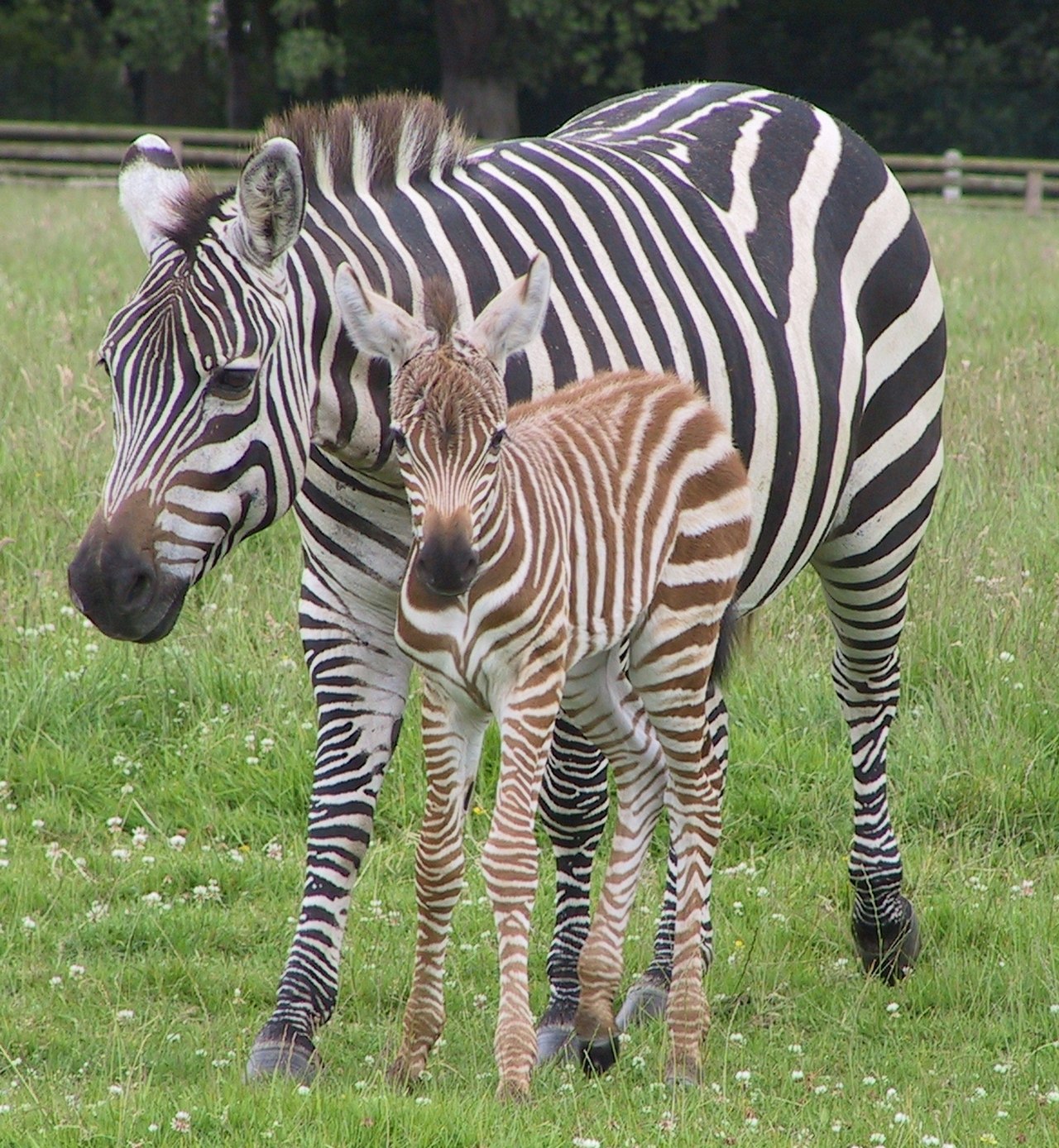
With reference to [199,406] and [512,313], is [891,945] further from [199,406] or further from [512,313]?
[199,406]

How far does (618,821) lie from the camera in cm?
412

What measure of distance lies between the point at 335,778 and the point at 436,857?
0.60 m

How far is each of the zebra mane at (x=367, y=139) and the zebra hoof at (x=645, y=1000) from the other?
7.94ft

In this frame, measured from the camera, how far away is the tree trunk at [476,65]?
33844 mm

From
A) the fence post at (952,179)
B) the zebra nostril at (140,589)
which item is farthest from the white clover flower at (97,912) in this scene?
the fence post at (952,179)

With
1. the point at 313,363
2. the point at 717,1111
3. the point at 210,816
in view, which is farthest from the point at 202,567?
the point at 210,816

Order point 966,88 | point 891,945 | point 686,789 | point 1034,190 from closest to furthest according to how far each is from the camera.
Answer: point 686,789 < point 891,945 < point 1034,190 < point 966,88

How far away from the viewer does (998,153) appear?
3759 cm

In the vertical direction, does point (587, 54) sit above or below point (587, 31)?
below

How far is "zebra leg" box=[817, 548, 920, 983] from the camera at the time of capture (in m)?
5.05

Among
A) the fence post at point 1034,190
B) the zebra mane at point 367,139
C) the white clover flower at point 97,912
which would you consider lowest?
the fence post at point 1034,190

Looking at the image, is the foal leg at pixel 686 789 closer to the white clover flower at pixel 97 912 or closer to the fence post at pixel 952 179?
the white clover flower at pixel 97 912

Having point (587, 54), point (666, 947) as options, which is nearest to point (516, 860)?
point (666, 947)

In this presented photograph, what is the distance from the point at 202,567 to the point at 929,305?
2.77m
